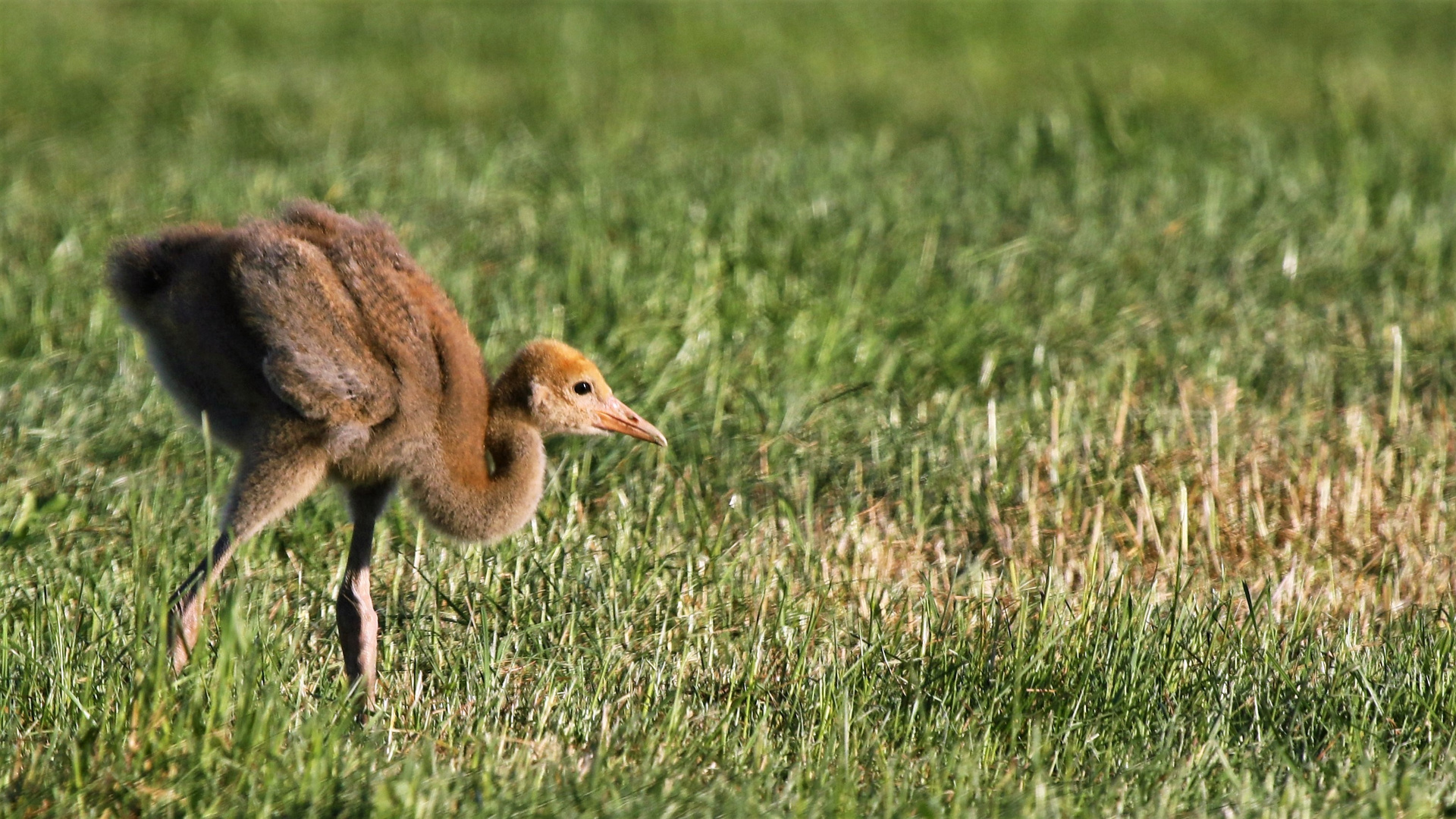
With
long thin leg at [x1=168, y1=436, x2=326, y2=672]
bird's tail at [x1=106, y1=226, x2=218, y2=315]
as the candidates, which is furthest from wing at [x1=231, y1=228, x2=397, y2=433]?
bird's tail at [x1=106, y1=226, x2=218, y2=315]

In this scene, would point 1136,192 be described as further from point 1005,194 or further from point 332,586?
point 332,586

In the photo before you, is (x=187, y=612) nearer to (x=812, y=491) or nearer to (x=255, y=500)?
(x=255, y=500)

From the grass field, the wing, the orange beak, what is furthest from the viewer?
the orange beak

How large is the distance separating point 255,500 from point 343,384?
0.31m

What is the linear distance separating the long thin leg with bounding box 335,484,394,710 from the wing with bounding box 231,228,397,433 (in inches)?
12.5

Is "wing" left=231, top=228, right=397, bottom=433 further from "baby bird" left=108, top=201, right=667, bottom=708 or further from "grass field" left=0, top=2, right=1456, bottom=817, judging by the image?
"grass field" left=0, top=2, right=1456, bottom=817

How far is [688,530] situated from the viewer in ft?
14.7

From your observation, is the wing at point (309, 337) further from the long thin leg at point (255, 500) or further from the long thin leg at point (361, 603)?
the long thin leg at point (361, 603)

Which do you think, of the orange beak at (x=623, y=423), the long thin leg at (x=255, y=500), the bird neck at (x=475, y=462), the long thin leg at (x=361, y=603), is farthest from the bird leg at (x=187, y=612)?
the orange beak at (x=623, y=423)

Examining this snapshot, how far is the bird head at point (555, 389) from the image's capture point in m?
3.66

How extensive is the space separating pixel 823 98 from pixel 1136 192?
3.93 m

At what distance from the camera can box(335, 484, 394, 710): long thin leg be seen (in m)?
3.49

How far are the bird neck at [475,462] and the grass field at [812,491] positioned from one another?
28 cm

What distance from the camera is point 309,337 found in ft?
10.8
